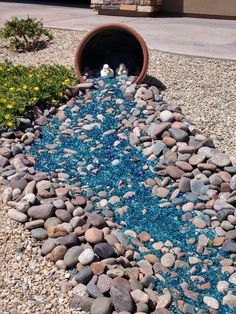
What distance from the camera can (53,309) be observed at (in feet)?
10.0

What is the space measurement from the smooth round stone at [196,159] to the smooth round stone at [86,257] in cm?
158

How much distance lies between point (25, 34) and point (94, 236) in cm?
603

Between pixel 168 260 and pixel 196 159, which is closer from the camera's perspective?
pixel 168 260

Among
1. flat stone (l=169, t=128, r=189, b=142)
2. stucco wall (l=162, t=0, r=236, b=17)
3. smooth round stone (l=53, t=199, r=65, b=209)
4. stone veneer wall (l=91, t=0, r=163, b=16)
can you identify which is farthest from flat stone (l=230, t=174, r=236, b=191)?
stone veneer wall (l=91, t=0, r=163, b=16)

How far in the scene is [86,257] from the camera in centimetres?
338

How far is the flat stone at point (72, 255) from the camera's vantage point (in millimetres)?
3395

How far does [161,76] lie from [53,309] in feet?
14.2

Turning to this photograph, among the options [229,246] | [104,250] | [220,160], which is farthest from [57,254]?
[220,160]

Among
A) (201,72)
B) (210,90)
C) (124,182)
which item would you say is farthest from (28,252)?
(201,72)

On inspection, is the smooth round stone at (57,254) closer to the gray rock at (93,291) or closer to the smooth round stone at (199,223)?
the gray rock at (93,291)

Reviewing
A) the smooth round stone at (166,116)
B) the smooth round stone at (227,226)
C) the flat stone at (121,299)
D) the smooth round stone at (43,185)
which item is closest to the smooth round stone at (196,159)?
the smooth round stone at (166,116)

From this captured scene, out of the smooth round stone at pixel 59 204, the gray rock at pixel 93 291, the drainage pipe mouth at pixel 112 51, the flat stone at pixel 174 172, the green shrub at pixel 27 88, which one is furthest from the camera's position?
the drainage pipe mouth at pixel 112 51

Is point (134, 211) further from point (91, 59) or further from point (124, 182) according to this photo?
point (91, 59)

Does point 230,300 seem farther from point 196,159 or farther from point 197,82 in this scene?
point 197,82
